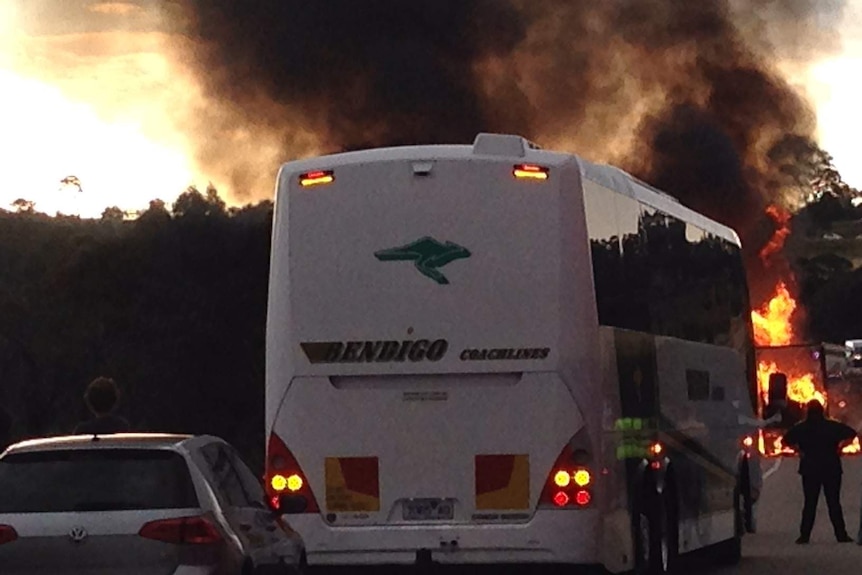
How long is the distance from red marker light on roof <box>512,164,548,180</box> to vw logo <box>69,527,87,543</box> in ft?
17.7

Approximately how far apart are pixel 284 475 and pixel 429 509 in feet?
3.62

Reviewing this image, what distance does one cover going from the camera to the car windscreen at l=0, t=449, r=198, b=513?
11250 mm

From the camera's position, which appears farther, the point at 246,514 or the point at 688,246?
the point at 688,246

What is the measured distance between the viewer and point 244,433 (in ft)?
198

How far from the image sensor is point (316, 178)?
1563 cm

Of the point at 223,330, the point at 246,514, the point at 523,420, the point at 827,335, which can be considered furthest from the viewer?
the point at 827,335

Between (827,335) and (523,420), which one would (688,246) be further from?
(827,335)

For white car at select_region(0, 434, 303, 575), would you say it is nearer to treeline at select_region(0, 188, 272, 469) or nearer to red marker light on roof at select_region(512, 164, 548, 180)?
red marker light on roof at select_region(512, 164, 548, 180)

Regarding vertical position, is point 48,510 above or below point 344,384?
below

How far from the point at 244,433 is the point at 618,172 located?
1726 inches

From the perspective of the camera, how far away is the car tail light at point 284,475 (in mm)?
15312

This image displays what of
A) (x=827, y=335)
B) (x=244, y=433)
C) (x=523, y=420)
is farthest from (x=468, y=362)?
(x=827, y=335)

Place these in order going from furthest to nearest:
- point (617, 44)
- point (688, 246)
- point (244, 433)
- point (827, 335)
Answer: point (827, 335), point (244, 433), point (617, 44), point (688, 246)

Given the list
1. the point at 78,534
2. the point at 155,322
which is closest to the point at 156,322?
the point at 155,322
